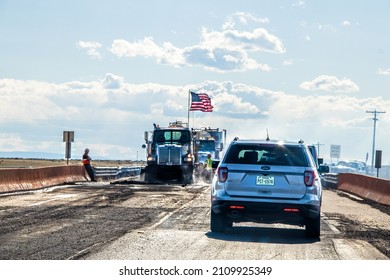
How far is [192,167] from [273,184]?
90.5 feet

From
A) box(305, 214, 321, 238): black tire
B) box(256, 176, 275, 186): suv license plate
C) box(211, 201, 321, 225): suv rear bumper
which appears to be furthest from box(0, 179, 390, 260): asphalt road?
box(256, 176, 275, 186): suv license plate

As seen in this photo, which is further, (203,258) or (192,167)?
(192,167)

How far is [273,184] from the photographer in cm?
1611

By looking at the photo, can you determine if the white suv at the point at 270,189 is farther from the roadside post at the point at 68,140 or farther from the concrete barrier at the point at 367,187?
the roadside post at the point at 68,140

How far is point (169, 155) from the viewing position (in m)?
43.2

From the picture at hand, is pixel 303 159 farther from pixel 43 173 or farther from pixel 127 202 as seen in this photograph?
pixel 43 173

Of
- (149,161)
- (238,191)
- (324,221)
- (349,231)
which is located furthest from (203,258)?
(149,161)

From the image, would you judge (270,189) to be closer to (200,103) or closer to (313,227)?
(313,227)

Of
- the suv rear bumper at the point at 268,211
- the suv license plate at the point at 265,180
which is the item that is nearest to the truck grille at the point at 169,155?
the suv rear bumper at the point at 268,211

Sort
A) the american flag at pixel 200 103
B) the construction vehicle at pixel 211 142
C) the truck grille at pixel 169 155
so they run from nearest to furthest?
1. the truck grille at pixel 169 155
2. the construction vehicle at pixel 211 142
3. the american flag at pixel 200 103

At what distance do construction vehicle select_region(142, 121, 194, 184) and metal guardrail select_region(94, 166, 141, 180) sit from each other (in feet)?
12.0

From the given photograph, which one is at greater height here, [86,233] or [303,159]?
[303,159]

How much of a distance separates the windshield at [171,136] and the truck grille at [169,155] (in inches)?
16.8

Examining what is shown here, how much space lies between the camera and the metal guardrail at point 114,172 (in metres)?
46.6
